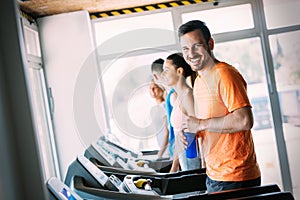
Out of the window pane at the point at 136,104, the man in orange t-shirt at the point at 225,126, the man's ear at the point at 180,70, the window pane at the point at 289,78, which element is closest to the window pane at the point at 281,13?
the window pane at the point at 289,78

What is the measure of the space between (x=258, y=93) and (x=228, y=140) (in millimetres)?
2276

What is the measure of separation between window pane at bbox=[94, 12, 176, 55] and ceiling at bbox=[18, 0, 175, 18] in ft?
0.50

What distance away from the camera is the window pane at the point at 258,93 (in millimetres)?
4309

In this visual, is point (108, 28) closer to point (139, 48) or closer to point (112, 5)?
point (112, 5)

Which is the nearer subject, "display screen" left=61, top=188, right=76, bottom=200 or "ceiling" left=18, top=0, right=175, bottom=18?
"display screen" left=61, top=188, right=76, bottom=200

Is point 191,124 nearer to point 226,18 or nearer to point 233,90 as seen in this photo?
point 233,90

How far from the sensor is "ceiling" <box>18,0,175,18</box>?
148 inches

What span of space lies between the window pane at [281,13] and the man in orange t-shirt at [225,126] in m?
2.13

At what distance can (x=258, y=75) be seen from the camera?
434 centimetres

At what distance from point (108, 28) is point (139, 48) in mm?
839

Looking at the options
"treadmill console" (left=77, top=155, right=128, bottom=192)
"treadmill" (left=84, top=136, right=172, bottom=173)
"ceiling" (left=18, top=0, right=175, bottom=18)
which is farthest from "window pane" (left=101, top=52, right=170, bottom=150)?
"ceiling" (left=18, top=0, right=175, bottom=18)

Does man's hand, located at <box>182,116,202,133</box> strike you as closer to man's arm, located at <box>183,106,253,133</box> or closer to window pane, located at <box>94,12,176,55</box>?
man's arm, located at <box>183,106,253,133</box>

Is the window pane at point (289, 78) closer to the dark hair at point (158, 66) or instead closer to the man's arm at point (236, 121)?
the dark hair at point (158, 66)

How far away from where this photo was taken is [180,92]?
2646mm
